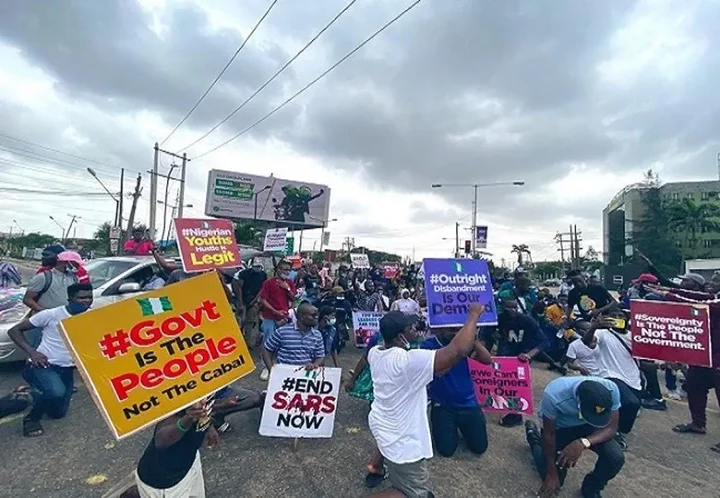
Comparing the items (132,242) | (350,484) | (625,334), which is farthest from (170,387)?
(132,242)

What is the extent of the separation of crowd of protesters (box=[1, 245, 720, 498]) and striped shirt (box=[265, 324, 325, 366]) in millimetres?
11

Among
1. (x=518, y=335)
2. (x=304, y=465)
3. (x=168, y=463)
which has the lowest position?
(x=304, y=465)

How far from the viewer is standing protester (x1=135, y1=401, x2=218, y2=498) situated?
7.47ft

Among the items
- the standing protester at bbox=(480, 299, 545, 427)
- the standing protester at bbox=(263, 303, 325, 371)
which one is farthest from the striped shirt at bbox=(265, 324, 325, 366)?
the standing protester at bbox=(480, 299, 545, 427)

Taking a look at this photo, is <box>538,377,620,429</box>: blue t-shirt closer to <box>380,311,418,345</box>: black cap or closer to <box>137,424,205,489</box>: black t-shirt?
<box>380,311,418,345</box>: black cap

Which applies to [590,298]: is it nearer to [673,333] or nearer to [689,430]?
[673,333]

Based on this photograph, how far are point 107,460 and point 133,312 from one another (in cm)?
205

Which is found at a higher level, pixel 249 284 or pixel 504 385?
pixel 249 284

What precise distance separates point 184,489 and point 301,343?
6.94 ft

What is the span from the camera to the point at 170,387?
7.98 feet

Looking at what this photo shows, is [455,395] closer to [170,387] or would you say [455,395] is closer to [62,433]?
[170,387]

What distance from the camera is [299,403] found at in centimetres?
394

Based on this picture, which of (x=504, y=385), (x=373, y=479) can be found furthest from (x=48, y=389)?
(x=504, y=385)

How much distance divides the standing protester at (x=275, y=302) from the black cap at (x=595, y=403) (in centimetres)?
417
